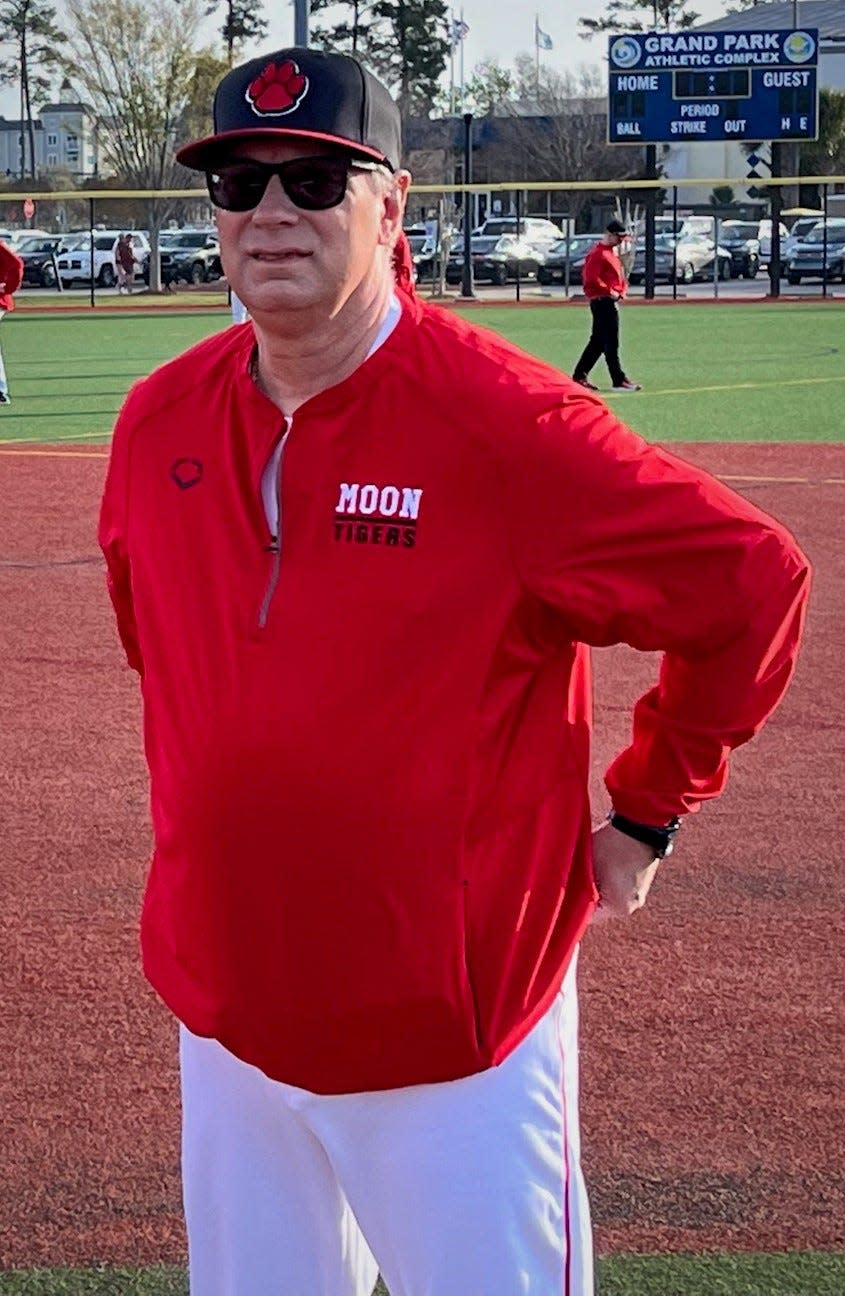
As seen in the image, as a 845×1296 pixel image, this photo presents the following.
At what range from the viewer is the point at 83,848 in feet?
21.4

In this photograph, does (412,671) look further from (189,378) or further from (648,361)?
(648,361)

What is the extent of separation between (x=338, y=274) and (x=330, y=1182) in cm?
126

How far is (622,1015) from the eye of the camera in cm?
518

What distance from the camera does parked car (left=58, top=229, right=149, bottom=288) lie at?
2093 inches

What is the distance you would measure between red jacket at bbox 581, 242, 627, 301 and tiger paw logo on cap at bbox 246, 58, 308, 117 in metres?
19.8

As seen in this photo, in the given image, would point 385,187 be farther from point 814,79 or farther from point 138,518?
point 814,79

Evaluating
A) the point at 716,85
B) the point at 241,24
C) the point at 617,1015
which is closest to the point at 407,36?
the point at 241,24

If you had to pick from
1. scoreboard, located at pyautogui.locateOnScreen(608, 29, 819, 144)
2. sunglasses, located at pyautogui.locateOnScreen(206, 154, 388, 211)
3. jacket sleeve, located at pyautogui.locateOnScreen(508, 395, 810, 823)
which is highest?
scoreboard, located at pyautogui.locateOnScreen(608, 29, 819, 144)

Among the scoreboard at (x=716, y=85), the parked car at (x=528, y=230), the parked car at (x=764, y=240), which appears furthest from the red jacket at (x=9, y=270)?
the parked car at (x=764, y=240)

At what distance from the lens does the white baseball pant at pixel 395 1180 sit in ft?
8.07

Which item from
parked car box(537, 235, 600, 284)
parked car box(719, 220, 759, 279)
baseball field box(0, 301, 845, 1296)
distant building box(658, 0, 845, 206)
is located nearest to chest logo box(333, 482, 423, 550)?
baseball field box(0, 301, 845, 1296)

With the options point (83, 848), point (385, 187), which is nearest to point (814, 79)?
point (83, 848)

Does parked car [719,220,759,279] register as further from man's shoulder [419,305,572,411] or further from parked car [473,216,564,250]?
man's shoulder [419,305,572,411]

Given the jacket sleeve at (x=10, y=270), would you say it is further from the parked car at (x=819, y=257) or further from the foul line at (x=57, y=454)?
the parked car at (x=819, y=257)
